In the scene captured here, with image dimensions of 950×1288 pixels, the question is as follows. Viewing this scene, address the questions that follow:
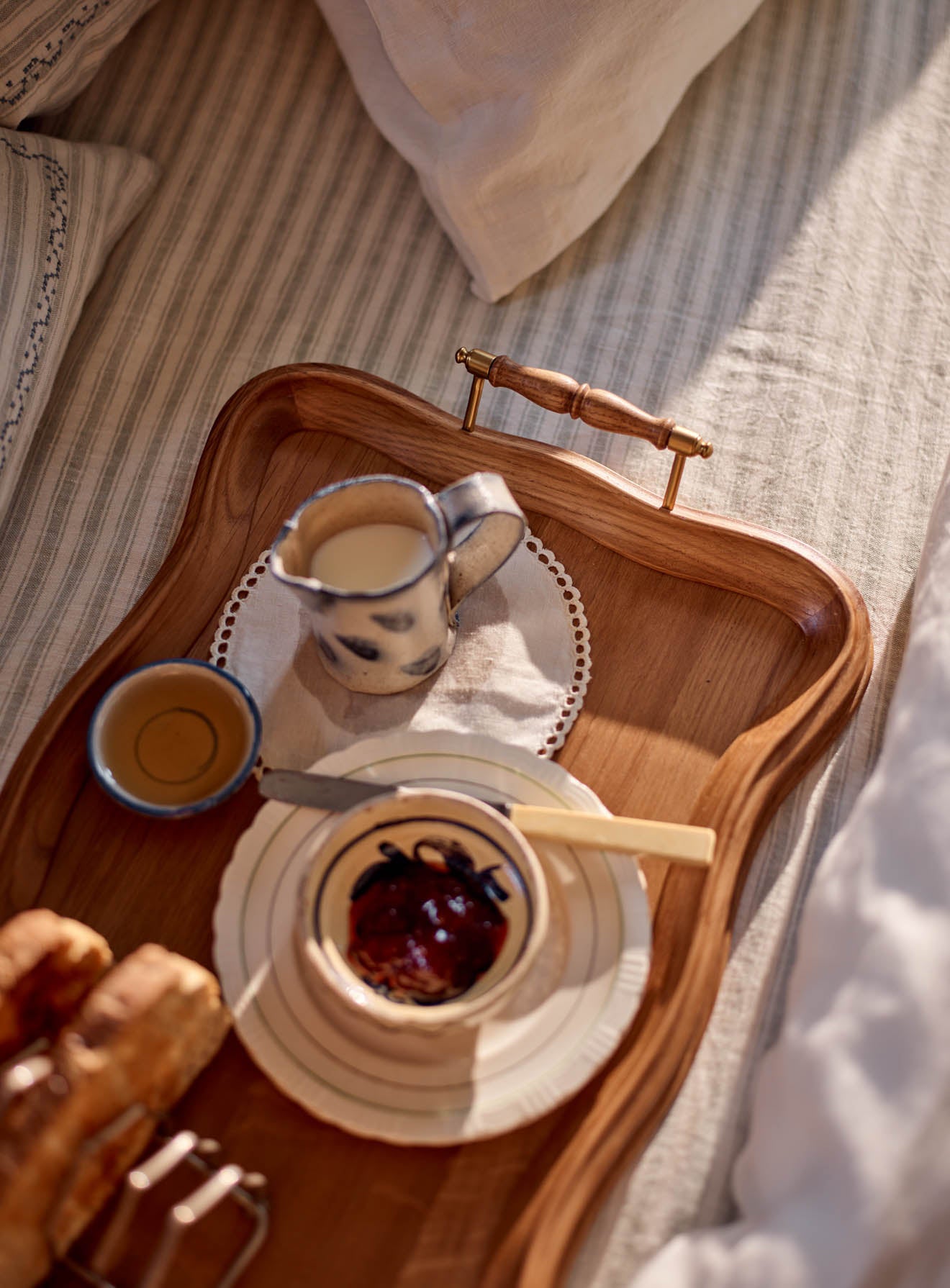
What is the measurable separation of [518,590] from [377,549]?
142mm

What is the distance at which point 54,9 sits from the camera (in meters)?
0.87

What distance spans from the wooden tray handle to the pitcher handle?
0.43ft

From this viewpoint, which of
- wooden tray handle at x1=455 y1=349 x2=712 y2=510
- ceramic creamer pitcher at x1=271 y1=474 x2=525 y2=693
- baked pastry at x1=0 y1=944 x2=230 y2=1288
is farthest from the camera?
wooden tray handle at x1=455 y1=349 x2=712 y2=510

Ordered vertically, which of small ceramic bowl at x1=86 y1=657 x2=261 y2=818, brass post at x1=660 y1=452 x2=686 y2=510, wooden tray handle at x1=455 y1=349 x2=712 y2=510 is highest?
wooden tray handle at x1=455 y1=349 x2=712 y2=510

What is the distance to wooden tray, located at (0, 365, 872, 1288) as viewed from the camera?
0.56 m

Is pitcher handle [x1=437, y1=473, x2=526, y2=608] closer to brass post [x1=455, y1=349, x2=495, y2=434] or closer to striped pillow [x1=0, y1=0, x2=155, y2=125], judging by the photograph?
brass post [x1=455, y1=349, x2=495, y2=434]

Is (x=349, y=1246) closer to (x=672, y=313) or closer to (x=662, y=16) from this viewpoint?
(x=672, y=313)

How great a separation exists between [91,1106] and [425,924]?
19cm

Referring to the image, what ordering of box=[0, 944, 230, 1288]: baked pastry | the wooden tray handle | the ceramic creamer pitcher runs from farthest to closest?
the wooden tray handle, the ceramic creamer pitcher, box=[0, 944, 230, 1288]: baked pastry

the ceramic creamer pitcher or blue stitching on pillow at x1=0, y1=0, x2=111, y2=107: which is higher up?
blue stitching on pillow at x1=0, y1=0, x2=111, y2=107

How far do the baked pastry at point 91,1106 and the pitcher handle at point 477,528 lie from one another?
0.93 ft

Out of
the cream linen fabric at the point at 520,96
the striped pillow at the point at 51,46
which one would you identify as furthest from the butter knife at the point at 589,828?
the striped pillow at the point at 51,46

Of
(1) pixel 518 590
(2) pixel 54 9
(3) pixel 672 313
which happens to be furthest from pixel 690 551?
(2) pixel 54 9

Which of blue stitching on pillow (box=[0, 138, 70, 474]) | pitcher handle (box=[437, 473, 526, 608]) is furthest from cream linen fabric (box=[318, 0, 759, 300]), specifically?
pitcher handle (box=[437, 473, 526, 608])
